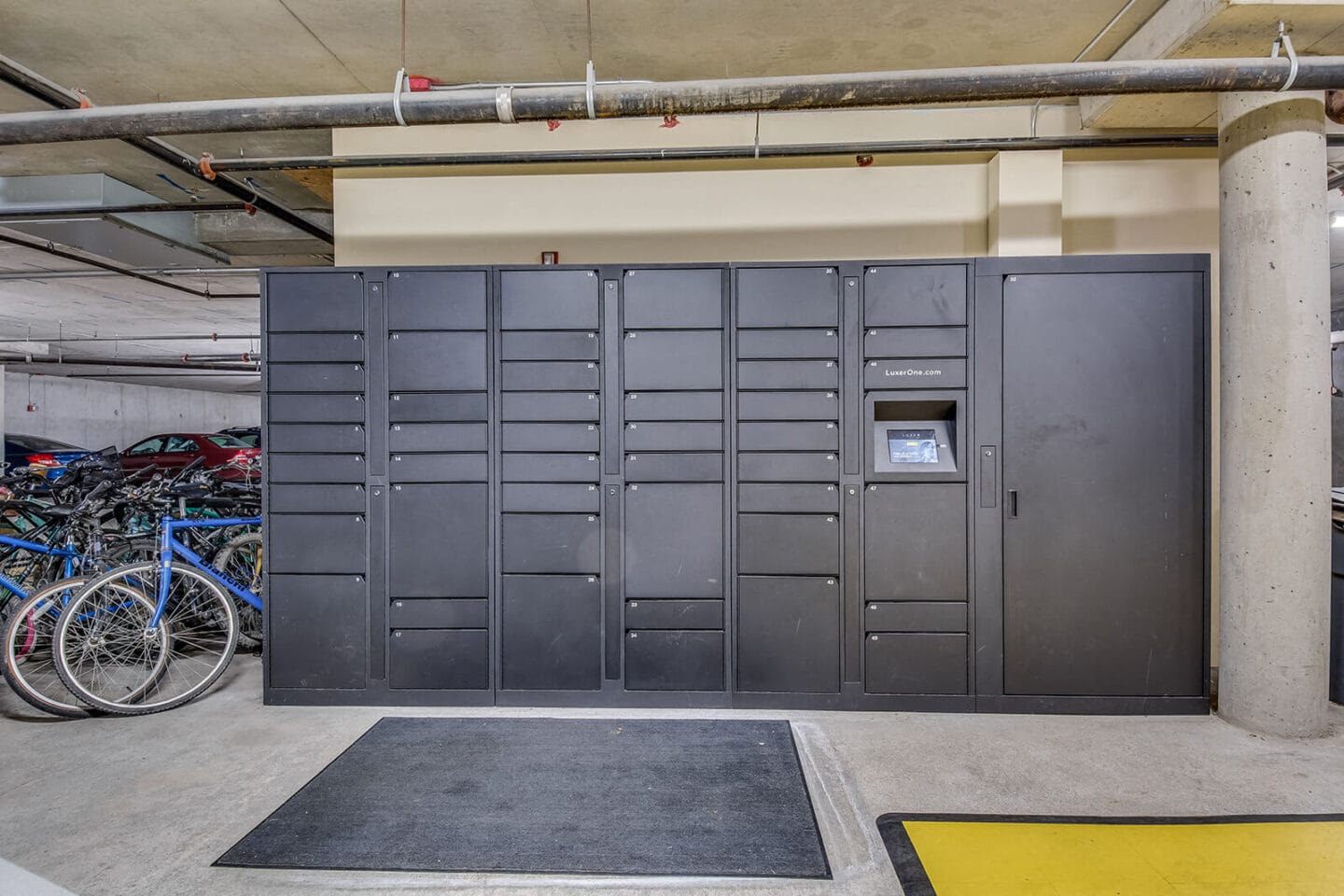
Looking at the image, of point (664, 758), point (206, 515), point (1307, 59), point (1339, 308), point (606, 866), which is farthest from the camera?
point (1339, 308)

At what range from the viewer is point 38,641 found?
9.50 ft

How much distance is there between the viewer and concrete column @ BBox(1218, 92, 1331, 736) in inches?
100

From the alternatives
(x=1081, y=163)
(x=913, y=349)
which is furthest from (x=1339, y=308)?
(x=913, y=349)

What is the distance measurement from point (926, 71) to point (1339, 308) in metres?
8.85

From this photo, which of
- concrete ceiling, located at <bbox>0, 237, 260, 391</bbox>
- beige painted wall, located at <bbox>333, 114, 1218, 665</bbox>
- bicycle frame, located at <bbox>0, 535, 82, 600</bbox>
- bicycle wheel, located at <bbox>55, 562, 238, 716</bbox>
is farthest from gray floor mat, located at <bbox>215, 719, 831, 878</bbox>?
concrete ceiling, located at <bbox>0, 237, 260, 391</bbox>

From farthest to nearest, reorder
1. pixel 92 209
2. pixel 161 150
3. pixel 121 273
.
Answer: pixel 121 273 → pixel 92 209 → pixel 161 150

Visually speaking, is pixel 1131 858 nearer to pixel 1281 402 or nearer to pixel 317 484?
pixel 1281 402

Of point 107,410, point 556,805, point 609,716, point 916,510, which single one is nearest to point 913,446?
point 916,510

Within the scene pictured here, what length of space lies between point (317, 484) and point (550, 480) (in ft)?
3.45

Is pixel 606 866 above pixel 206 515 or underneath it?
underneath

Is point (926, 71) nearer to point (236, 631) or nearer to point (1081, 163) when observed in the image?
point (1081, 163)

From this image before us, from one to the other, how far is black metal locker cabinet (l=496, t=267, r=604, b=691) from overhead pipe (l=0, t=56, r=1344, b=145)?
823 mm

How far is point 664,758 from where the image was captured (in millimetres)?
2453

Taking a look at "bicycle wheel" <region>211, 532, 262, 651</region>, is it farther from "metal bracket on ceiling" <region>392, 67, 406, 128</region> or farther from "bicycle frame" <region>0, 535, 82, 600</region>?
"metal bracket on ceiling" <region>392, 67, 406, 128</region>
